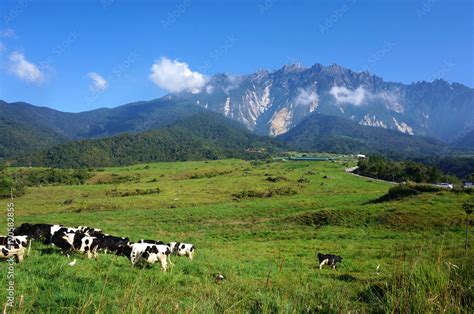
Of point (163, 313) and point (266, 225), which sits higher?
point (163, 313)

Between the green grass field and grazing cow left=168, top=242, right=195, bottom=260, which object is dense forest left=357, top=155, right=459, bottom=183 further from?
grazing cow left=168, top=242, right=195, bottom=260

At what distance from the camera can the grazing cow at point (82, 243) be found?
13.6m

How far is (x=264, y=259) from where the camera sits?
1916cm

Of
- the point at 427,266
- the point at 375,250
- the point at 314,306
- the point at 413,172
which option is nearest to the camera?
the point at 314,306

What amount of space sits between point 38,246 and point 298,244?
18714 mm

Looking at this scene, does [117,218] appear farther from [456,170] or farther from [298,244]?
[456,170]

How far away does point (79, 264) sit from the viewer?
11078 mm

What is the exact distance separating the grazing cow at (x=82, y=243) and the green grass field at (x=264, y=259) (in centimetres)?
73

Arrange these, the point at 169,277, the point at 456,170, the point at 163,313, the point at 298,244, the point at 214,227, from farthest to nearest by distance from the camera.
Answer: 1. the point at 456,170
2. the point at 214,227
3. the point at 298,244
4. the point at 169,277
5. the point at 163,313

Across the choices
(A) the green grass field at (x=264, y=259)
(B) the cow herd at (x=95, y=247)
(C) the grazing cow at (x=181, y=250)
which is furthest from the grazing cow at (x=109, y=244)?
(C) the grazing cow at (x=181, y=250)

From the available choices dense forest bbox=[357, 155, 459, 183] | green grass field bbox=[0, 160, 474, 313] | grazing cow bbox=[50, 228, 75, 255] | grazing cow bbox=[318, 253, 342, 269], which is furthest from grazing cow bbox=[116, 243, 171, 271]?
dense forest bbox=[357, 155, 459, 183]

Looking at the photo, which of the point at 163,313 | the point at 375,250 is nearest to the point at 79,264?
the point at 163,313

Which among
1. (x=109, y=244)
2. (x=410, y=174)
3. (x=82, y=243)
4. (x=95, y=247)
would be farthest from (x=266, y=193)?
(x=82, y=243)

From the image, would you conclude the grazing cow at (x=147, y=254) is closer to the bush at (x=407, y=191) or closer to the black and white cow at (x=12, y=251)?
the black and white cow at (x=12, y=251)
